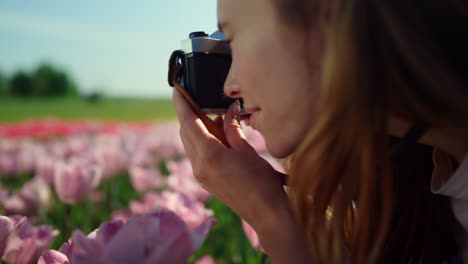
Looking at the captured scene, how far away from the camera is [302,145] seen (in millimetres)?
585

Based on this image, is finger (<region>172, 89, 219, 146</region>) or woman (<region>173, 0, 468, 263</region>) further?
finger (<region>172, 89, 219, 146</region>)

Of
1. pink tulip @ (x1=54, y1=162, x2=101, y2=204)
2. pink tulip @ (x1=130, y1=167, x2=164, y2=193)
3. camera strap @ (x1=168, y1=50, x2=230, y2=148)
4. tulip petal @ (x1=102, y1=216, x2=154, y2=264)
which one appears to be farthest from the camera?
pink tulip @ (x1=130, y1=167, x2=164, y2=193)

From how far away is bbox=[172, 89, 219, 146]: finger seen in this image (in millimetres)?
766

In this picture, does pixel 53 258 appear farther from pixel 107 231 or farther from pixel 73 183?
pixel 73 183

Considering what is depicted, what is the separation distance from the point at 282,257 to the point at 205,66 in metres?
0.34

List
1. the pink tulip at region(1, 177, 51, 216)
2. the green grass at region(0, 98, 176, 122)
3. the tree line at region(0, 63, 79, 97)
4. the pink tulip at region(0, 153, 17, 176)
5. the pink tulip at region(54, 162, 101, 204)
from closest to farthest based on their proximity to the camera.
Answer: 1. the pink tulip at region(1, 177, 51, 216)
2. the pink tulip at region(54, 162, 101, 204)
3. the pink tulip at region(0, 153, 17, 176)
4. the green grass at region(0, 98, 176, 122)
5. the tree line at region(0, 63, 79, 97)

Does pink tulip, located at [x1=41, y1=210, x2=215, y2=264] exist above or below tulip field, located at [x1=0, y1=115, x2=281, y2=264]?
above

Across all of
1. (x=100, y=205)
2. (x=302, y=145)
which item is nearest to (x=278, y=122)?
(x=302, y=145)

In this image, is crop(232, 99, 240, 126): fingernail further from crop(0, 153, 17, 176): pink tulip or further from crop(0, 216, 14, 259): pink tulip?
crop(0, 153, 17, 176): pink tulip

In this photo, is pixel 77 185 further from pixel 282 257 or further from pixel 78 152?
pixel 78 152

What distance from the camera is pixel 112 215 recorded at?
111 centimetres

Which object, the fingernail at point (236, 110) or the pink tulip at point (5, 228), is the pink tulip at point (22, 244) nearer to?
the pink tulip at point (5, 228)

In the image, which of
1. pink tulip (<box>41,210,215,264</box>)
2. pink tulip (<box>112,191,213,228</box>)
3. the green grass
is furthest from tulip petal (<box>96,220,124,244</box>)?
the green grass

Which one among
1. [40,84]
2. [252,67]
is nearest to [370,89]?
[252,67]
